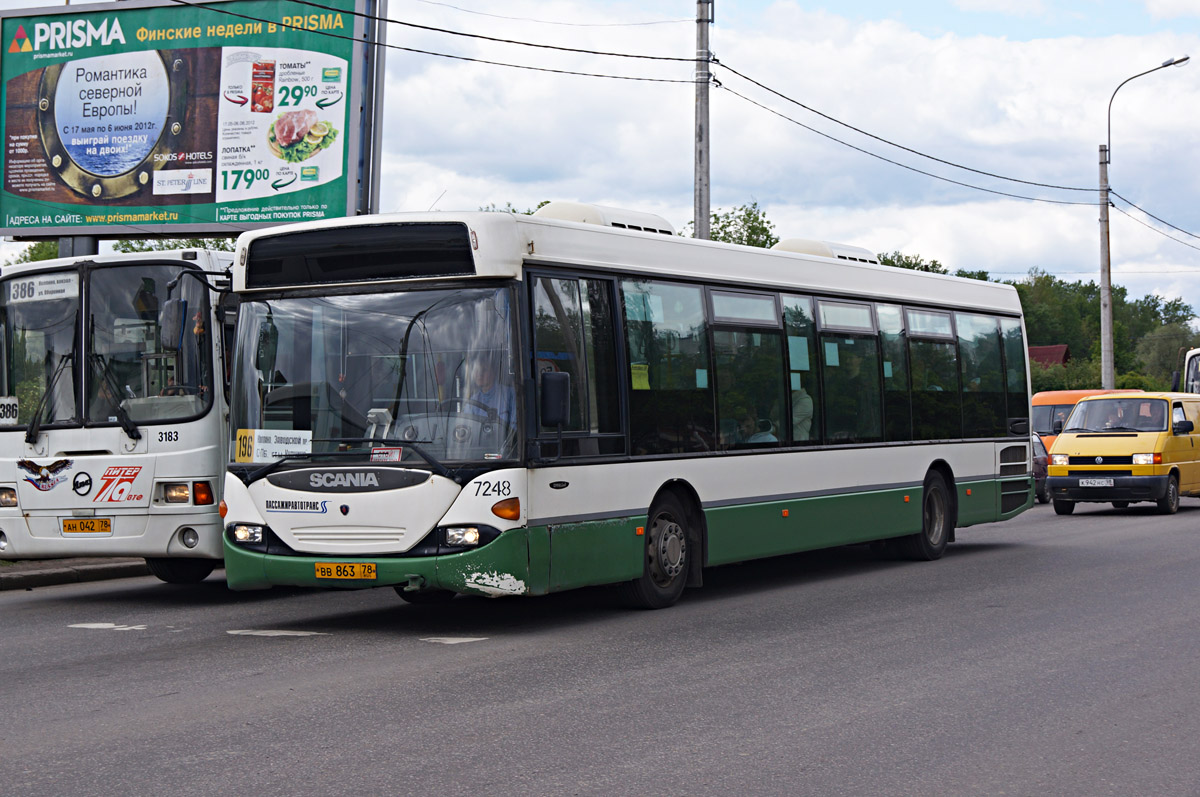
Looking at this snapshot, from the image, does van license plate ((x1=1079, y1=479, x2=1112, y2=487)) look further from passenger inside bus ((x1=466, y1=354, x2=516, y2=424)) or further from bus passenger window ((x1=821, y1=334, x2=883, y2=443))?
passenger inside bus ((x1=466, y1=354, x2=516, y2=424))

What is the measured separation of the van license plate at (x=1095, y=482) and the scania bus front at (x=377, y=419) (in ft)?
53.7

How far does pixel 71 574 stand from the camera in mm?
14188

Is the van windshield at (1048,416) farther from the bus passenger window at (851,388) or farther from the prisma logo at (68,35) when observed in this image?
the prisma logo at (68,35)

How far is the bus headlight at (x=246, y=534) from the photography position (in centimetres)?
1023

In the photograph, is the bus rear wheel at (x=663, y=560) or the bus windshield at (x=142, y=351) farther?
the bus windshield at (x=142, y=351)

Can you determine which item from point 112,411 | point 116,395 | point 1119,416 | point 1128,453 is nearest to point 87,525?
point 112,411

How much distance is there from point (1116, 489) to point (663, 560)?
14.6 m

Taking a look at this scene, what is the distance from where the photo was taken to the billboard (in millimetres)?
21609

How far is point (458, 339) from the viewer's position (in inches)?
382

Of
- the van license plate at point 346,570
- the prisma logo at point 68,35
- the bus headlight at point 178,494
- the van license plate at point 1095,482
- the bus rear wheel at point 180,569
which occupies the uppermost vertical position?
the prisma logo at point 68,35

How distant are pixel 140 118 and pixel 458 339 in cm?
1473

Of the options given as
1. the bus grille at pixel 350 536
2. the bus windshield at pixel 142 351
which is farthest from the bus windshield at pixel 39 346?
the bus grille at pixel 350 536

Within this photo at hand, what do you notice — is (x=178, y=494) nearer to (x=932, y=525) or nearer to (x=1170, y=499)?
(x=932, y=525)

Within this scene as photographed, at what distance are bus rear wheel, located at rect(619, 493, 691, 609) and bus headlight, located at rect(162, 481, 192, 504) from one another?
3671 millimetres
